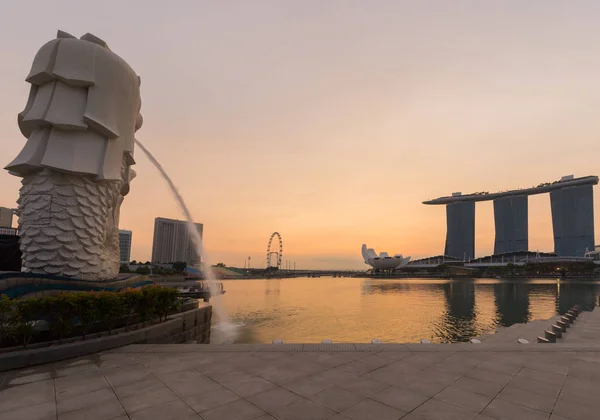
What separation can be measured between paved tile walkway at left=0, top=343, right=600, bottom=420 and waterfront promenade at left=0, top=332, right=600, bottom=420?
26 mm

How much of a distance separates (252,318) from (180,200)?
1538cm

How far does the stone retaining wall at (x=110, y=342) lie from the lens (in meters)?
9.62

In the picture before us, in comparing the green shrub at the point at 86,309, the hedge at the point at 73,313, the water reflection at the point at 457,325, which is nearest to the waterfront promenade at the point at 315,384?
the green shrub at the point at 86,309

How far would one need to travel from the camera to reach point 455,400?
7.24 metres

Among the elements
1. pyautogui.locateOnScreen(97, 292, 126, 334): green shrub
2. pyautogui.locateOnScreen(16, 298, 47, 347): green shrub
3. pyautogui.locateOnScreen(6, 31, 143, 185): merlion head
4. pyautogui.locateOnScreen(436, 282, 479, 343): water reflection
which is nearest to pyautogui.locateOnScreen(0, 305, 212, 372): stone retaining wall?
pyautogui.locateOnScreen(16, 298, 47, 347): green shrub

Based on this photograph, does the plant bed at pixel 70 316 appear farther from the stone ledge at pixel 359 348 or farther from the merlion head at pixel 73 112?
the merlion head at pixel 73 112

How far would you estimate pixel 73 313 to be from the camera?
1155 cm

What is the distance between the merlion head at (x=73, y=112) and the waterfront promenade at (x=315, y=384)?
648 inches

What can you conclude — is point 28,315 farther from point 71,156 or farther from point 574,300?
point 574,300

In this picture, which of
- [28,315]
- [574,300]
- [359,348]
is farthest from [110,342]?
[574,300]

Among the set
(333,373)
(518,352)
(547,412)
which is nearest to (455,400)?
(547,412)

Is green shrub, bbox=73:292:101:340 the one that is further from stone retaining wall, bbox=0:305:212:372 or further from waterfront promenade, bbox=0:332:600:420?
waterfront promenade, bbox=0:332:600:420

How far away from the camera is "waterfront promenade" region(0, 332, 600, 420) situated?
6.73 meters

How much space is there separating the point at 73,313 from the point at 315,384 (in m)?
8.89
